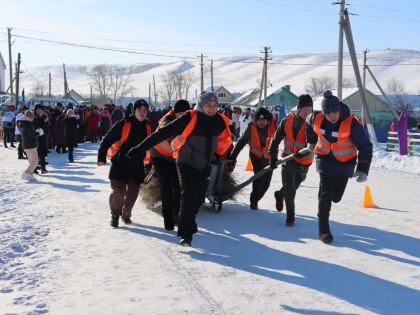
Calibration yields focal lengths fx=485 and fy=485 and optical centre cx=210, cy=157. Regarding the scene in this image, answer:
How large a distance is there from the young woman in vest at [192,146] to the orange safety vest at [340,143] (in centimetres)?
105

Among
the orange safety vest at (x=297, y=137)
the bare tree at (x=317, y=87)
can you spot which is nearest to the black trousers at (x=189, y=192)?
the orange safety vest at (x=297, y=137)

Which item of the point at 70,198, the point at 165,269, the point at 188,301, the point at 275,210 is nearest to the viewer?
the point at 188,301

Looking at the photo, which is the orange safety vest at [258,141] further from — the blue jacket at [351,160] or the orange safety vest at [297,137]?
the blue jacket at [351,160]

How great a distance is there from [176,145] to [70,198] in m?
3.88

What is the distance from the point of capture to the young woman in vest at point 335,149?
4984mm

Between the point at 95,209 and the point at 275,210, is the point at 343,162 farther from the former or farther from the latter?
the point at 95,209

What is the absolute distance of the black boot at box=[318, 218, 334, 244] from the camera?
210 inches

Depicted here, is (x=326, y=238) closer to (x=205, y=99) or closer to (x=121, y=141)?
(x=205, y=99)

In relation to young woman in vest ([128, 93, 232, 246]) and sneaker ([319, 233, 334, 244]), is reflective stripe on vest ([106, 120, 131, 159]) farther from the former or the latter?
sneaker ([319, 233, 334, 244])

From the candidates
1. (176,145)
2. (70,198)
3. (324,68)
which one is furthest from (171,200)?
(324,68)

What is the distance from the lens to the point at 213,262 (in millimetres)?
4656

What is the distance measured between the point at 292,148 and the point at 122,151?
7.07ft

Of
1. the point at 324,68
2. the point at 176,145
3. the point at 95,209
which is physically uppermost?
the point at 324,68

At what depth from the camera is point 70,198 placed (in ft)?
27.2
